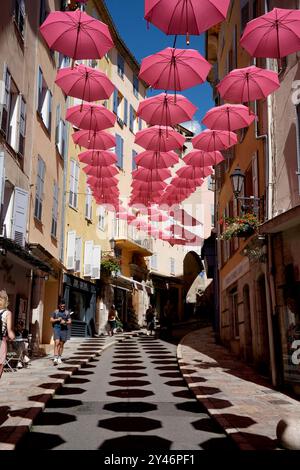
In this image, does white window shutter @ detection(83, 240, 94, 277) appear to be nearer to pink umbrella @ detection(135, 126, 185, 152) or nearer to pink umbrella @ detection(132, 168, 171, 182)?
pink umbrella @ detection(132, 168, 171, 182)

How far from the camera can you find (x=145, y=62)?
8852mm

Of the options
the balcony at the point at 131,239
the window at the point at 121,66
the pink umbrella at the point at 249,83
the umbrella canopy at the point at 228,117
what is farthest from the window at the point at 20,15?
the window at the point at 121,66

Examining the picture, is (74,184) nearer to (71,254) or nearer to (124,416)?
(71,254)

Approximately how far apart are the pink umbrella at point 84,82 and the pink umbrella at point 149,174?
4283 millimetres

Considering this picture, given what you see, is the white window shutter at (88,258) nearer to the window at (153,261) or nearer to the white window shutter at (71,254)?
the white window shutter at (71,254)

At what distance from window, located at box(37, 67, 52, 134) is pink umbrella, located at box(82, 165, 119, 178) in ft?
10.8

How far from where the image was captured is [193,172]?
14930 millimetres

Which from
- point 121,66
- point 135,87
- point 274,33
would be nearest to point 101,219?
point 121,66

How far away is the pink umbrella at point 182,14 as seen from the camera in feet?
23.4

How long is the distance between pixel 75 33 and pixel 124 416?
6.43 metres

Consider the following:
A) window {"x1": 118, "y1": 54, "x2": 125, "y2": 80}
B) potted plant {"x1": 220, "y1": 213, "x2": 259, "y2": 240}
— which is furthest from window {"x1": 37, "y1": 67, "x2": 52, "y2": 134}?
window {"x1": 118, "y1": 54, "x2": 125, "y2": 80}

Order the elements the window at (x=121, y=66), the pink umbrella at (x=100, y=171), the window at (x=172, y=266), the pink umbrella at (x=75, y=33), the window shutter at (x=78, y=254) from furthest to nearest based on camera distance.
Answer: the window at (x=172, y=266), the window at (x=121, y=66), the window shutter at (x=78, y=254), the pink umbrella at (x=100, y=171), the pink umbrella at (x=75, y=33)

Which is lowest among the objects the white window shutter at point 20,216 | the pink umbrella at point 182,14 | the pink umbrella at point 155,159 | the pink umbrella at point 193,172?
the white window shutter at point 20,216

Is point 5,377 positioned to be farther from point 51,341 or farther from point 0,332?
point 51,341
